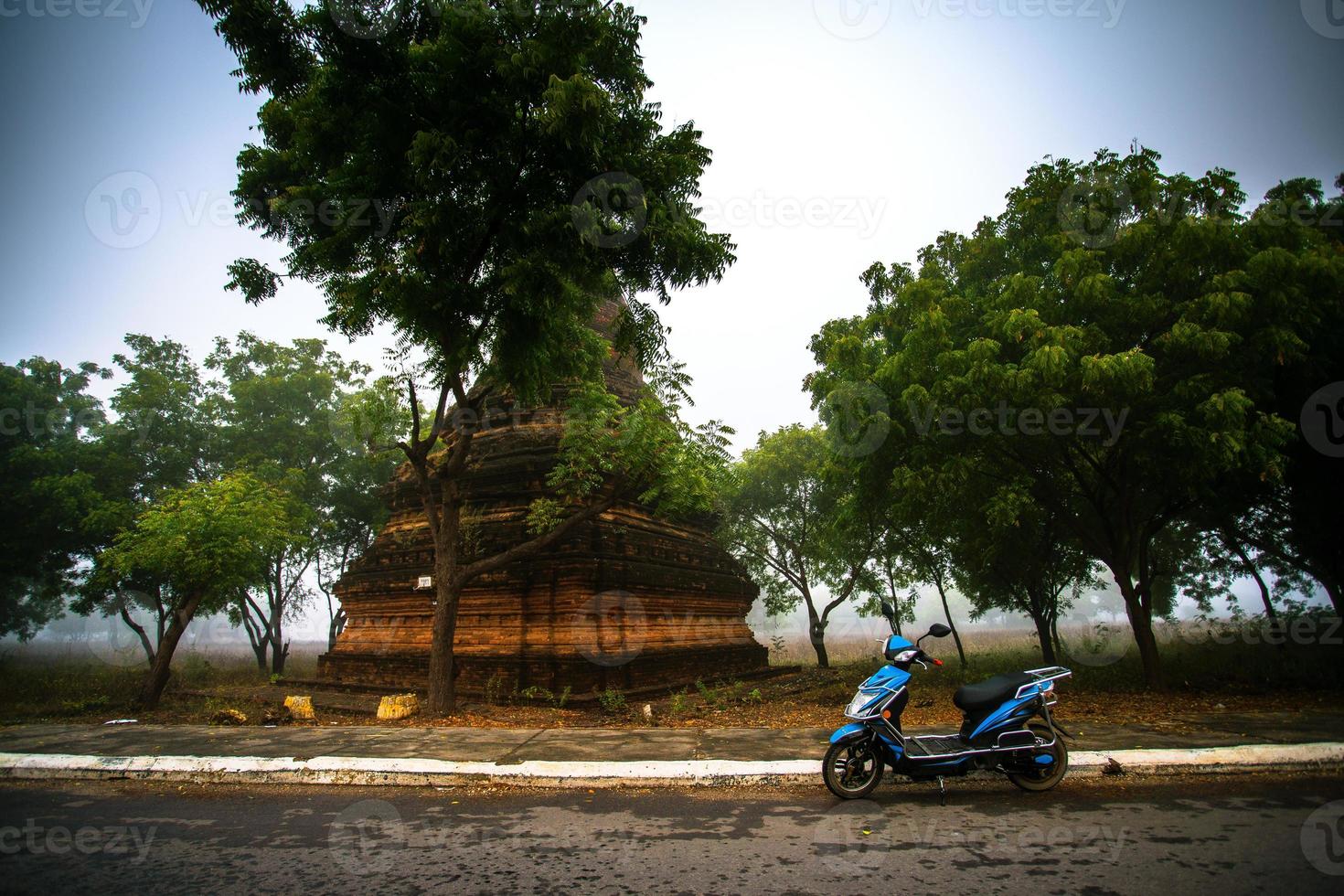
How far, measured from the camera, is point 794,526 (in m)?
23.7

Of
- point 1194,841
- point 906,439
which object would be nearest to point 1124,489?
point 906,439

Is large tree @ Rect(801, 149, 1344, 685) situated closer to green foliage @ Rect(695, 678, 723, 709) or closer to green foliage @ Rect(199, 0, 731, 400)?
green foliage @ Rect(199, 0, 731, 400)

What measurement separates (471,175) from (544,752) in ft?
21.8

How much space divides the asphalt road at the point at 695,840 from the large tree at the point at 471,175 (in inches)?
205

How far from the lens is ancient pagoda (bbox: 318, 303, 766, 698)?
11438 mm

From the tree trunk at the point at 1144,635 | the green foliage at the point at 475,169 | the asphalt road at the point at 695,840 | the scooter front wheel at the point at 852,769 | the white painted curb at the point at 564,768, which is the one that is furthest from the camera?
the tree trunk at the point at 1144,635

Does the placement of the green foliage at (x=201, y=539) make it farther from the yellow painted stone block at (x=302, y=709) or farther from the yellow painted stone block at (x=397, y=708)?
the yellow painted stone block at (x=397, y=708)

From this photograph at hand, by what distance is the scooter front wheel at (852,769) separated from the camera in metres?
4.62

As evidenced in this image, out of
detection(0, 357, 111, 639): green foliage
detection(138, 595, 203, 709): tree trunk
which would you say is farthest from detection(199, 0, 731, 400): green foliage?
detection(0, 357, 111, 639): green foliage

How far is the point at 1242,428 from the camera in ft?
26.7

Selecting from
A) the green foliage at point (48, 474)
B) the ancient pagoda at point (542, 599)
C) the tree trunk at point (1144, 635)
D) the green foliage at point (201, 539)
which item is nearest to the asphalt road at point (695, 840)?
the ancient pagoda at point (542, 599)

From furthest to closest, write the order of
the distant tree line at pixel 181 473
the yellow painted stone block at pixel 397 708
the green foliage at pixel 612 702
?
the distant tree line at pixel 181 473 < the green foliage at pixel 612 702 < the yellow painted stone block at pixel 397 708

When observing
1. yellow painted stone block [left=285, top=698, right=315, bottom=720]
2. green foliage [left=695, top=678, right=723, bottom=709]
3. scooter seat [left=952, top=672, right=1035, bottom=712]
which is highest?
scooter seat [left=952, top=672, right=1035, bottom=712]

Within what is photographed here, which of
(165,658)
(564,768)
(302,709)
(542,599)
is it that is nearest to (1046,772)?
(564,768)
